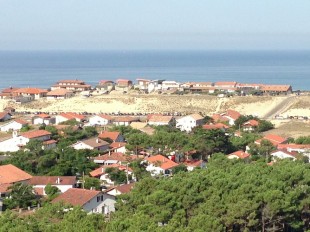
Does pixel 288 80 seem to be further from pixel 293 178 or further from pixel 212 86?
pixel 293 178

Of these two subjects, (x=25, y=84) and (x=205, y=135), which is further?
(x=25, y=84)

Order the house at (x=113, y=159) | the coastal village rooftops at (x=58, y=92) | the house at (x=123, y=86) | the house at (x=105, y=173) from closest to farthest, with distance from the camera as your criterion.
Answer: the house at (x=105, y=173)
the house at (x=113, y=159)
the coastal village rooftops at (x=58, y=92)
the house at (x=123, y=86)

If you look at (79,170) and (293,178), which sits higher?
(293,178)

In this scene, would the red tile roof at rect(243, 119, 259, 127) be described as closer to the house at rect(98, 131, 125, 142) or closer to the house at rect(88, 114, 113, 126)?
the house at rect(88, 114, 113, 126)

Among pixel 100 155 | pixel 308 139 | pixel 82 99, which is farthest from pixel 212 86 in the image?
pixel 100 155

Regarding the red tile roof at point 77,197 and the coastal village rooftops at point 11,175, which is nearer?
the red tile roof at point 77,197

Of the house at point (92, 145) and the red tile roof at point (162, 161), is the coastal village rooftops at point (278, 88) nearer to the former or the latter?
the house at point (92, 145)

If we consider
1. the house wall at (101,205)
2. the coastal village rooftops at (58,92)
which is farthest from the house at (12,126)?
the house wall at (101,205)
